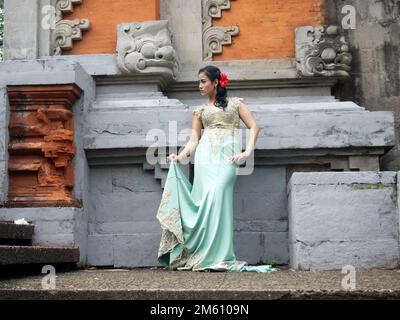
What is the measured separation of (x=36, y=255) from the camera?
208 inches

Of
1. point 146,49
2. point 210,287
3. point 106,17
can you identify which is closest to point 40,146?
point 146,49

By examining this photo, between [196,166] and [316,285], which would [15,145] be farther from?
[316,285]

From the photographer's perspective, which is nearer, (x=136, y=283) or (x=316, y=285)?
(x=316, y=285)

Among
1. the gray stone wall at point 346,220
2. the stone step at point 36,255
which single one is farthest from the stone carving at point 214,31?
the stone step at point 36,255

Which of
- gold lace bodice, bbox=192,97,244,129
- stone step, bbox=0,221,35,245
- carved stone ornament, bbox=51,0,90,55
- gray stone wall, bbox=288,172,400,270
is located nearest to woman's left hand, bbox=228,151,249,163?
gold lace bodice, bbox=192,97,244,129

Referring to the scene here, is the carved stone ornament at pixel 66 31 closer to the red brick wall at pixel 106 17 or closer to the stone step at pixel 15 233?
the red brick wall at pixel 106 17

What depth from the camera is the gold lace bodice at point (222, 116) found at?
249 inches

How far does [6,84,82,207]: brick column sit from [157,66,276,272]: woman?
1.11 metres

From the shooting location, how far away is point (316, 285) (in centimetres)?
419

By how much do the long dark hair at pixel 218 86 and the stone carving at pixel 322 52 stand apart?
135cm

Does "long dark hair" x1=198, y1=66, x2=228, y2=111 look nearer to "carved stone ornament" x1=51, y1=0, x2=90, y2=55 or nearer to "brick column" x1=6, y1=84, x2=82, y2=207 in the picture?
"brick column" x1=6, y1=84, x2=82, y2=207

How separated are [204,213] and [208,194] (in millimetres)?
183

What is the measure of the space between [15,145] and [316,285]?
3570 millimetres
